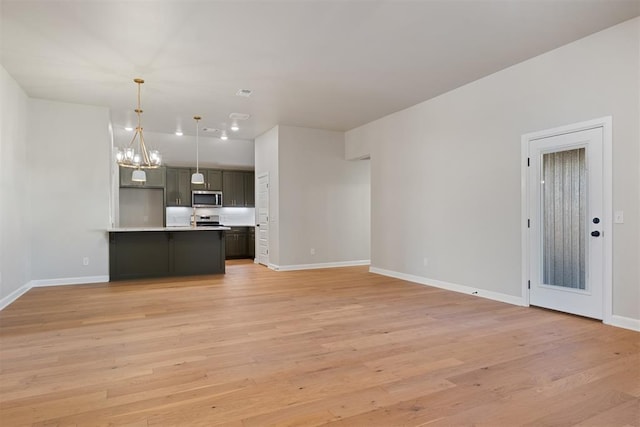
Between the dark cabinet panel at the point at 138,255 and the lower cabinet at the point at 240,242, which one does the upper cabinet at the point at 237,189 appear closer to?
the lower cabinet at the point at 240,242

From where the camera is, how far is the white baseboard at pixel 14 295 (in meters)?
4.44

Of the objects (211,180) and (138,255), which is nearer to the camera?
(138,255)

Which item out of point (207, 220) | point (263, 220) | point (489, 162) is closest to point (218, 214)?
point (207, 220)

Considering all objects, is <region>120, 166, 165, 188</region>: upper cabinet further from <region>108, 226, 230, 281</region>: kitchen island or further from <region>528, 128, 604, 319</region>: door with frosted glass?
→ <region>528, 128, 604, 319</region>: door with frosted glass

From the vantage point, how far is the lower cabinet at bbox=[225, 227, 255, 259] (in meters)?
9.90

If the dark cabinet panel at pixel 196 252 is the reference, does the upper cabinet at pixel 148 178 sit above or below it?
above

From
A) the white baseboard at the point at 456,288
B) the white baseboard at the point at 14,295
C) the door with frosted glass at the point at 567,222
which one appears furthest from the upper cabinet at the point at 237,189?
the door with frosted glass at the point at 567,222

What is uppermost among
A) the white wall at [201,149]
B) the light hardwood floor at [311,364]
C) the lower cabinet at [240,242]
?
the white wall at [201,149]

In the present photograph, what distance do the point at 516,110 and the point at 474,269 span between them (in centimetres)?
213

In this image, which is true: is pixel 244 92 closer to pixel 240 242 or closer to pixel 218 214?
pixel 240 242

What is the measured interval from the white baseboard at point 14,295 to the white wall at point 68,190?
368mm

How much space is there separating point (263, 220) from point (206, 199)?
2.59 metres

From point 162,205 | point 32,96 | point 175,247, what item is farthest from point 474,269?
point 162,205

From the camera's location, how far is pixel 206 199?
32.9 ft
